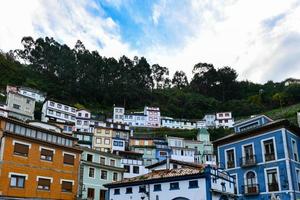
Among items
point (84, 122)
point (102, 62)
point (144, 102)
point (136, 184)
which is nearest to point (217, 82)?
point (144, 102)

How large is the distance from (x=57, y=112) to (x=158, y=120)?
34.4 metres

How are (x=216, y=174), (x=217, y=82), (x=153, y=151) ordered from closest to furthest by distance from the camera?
(x=216, y=174) < (x=153, y=151) < (x=217, y=82)

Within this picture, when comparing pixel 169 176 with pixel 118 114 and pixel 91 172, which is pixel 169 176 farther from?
pixel 118 114

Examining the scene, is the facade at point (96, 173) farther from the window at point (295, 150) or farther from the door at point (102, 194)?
the window at point (295, 150)

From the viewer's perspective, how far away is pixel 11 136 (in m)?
32.5

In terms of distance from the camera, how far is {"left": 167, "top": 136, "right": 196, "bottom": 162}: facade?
7522 cm

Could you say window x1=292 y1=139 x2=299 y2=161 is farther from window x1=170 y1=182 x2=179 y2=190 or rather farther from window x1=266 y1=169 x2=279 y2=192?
window x1=170 y1=182 x2=179 y2=190

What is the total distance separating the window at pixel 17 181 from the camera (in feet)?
105

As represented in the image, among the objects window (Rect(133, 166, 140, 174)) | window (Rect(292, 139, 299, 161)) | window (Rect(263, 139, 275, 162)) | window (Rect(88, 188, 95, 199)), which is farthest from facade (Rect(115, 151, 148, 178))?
window (Rect(292, 139, 299, 161))

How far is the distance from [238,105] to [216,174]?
93.3m

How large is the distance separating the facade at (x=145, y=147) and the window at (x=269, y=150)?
37639 millimetres

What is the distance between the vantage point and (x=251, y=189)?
33844 millimetres

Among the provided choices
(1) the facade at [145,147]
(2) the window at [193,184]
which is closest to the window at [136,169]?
(1) the facade at [145,147]

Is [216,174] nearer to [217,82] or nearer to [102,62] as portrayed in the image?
[102,62]
